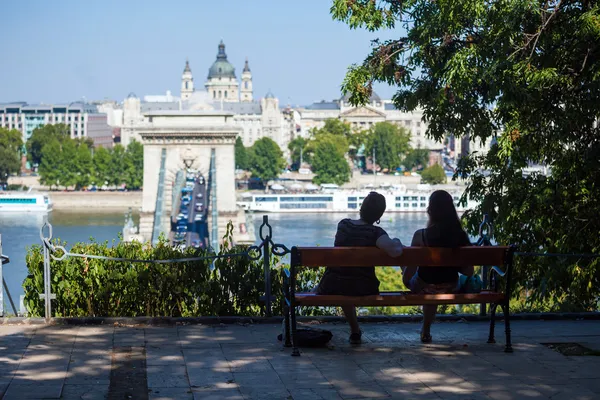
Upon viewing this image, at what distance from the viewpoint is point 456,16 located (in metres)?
9.45

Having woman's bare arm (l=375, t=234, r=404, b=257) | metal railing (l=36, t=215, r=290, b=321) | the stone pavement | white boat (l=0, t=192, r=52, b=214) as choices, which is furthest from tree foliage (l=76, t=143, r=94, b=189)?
woman's bare arm (l=375, t=234, r=404, b=257)

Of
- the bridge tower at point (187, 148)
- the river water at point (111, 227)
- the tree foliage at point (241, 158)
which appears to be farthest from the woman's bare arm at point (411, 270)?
the tree foliage at point (241, 158)

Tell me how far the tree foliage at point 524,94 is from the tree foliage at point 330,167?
90.0 m

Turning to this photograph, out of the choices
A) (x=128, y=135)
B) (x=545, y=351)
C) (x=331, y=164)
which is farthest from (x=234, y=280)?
(x=128, y=135)

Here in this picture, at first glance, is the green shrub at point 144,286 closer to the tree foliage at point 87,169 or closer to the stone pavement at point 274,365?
the stone pavement at point 274,365

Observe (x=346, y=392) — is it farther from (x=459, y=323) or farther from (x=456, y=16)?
(x=456, y=16)

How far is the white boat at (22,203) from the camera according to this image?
244 feet

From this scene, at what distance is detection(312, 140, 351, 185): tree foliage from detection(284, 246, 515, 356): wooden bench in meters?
94.8

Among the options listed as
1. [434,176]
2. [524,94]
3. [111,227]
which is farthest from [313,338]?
[434,176]

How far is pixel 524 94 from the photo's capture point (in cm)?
920

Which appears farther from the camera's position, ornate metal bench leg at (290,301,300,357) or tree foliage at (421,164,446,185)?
tree foliage at (421,164,446,185)

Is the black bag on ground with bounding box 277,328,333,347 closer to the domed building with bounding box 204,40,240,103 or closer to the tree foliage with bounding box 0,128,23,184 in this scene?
the tree foliage with bounding box 0,128,23,184

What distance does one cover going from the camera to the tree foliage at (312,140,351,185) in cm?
10131

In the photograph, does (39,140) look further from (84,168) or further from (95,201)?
(95,201)
